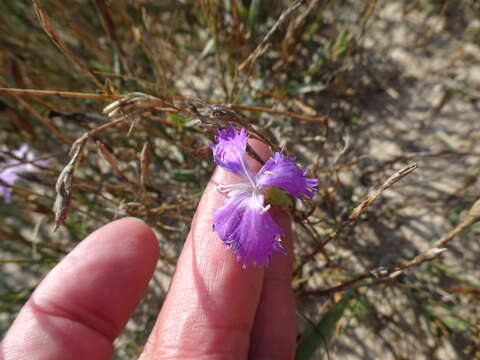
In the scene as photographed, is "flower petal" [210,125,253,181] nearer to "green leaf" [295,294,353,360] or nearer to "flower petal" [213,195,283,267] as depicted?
"flower petal" [213,195,283,267]

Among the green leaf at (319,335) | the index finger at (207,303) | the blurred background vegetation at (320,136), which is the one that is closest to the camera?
the index finger at (207,303)

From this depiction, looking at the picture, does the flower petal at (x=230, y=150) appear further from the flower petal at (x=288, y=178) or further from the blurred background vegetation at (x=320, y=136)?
the blurred background vegetation at (x=320, y=136)

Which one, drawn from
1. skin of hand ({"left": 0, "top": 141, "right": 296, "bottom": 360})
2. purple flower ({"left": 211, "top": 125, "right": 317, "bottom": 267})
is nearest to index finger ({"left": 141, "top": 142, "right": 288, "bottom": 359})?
skin of hand ({"left": 0, "top": 141, "right": 296, "bottom": 360})

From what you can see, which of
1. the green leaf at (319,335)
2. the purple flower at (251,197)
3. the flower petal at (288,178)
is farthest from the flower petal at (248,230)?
the green leaf at (319,335)

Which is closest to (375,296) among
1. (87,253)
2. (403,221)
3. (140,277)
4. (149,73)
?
(403,221)

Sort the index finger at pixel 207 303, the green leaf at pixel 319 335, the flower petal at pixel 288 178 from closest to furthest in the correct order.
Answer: the flower petal at pixel 288 178, the index finger at pixel 207 303, the green leaf at pixel 319 335

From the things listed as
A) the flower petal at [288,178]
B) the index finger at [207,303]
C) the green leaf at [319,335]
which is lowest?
the green leaf at [319,335]
